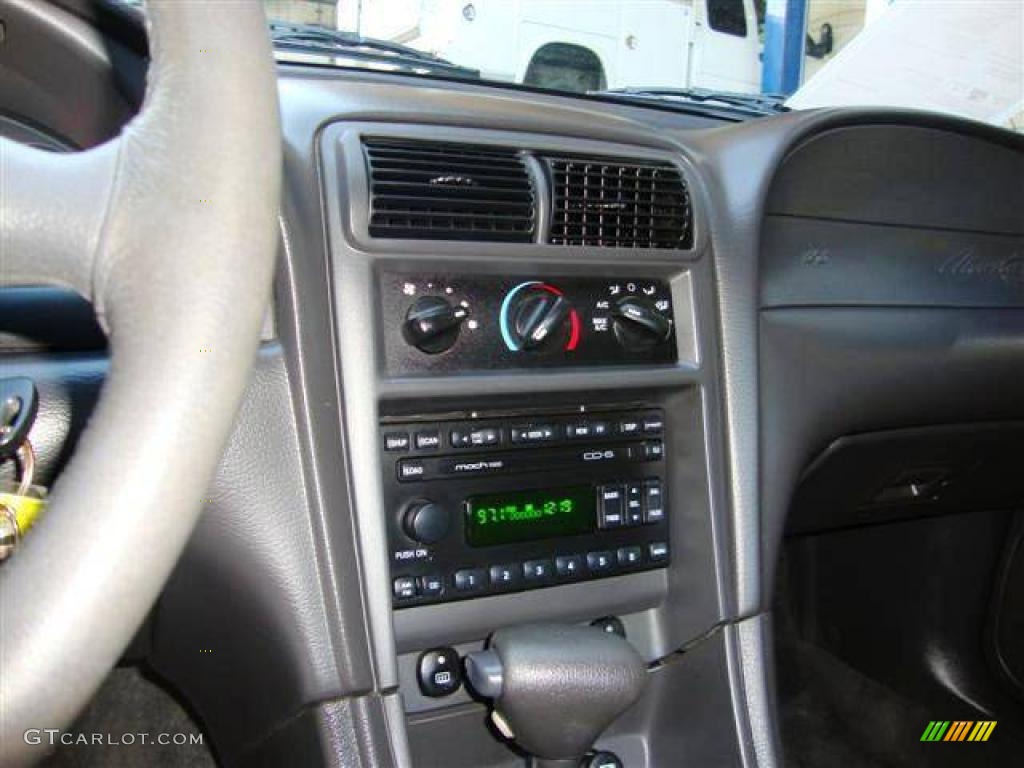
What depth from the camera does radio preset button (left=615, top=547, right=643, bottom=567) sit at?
1.39 m

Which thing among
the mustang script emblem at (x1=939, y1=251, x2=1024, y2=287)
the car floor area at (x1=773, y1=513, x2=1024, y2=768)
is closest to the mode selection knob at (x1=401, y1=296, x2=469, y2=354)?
the mustang script emblem at (x1=939, y1=251, x2=1024, y2=287)

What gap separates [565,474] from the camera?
4.40 feet

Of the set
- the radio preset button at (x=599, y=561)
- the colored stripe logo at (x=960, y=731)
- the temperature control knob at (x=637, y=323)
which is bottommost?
the colored stripe logo at (x=960, y=731)

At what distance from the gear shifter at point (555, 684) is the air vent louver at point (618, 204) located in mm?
489

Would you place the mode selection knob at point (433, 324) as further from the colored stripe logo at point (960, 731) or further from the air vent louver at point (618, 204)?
the colored stripe logo at point (960, 731)

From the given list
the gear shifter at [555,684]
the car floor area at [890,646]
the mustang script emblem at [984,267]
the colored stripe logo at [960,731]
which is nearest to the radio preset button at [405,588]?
the gear shifter at [555,684]

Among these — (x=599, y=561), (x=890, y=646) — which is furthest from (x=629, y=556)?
(x=890, y=646)

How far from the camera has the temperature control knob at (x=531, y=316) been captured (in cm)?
124

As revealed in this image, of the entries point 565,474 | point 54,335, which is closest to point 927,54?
point 565,474

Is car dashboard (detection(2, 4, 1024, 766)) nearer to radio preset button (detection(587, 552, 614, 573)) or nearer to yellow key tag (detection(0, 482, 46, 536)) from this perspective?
radio preset button (detection(587, 552, 614, 573))

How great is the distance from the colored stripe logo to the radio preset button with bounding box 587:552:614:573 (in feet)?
4.23

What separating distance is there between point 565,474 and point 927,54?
3.53 feet

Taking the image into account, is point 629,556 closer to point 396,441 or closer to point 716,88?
point 396,441

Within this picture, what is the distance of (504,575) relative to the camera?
4.25 ft
